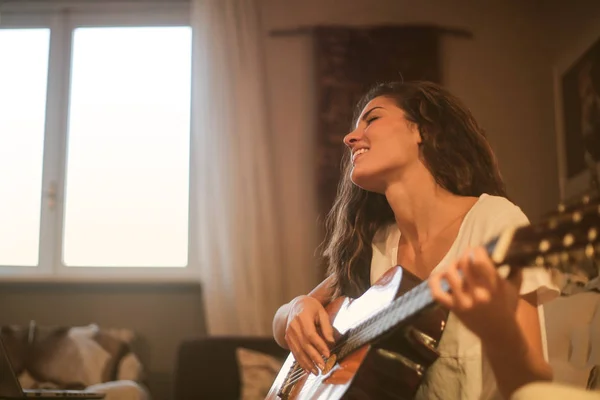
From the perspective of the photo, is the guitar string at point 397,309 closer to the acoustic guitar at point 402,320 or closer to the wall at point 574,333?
the acoustic guitar at point 402,320

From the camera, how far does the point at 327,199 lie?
3.31 metres

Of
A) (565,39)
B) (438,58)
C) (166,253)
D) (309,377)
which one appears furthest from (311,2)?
(309,377)

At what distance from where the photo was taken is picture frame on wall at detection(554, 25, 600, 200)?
8.78 feet

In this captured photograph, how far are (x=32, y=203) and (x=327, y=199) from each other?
63.0 inches

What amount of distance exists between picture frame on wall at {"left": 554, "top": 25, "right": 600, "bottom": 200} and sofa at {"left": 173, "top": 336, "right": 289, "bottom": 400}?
57.7 inches

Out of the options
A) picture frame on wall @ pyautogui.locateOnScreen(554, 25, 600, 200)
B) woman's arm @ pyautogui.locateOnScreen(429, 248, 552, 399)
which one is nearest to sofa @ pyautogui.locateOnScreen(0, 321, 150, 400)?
woman's arm @ pyautogui.locateOnScreen(429, 248, 552, 399)

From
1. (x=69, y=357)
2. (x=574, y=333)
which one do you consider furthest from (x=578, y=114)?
(x=69, y=357)

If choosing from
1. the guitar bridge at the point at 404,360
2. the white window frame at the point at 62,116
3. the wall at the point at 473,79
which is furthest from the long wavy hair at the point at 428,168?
the white window frame at the point at 62,116

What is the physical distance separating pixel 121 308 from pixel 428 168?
2.25 m

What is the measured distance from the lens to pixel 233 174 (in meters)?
3.33

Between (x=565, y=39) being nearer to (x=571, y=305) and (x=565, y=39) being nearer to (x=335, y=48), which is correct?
(x=335, y=48)

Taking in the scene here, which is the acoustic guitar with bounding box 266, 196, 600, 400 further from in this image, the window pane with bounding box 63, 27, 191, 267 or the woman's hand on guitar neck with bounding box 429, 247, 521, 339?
the window pane with bounding box 63, 27, 191, 267

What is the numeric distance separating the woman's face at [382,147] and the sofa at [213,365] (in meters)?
1.30

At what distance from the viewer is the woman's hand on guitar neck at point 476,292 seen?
0.89 metres
